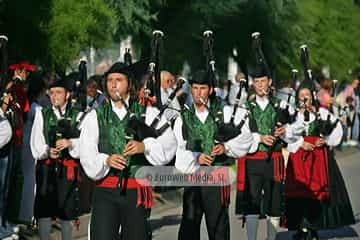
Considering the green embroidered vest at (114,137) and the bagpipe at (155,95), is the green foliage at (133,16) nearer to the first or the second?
the bagpipe at (155,95)

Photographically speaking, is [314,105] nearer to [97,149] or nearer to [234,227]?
[234,227]

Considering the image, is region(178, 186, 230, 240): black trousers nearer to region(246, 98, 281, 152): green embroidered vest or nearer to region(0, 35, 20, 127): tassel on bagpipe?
region(246, 98, 281, 152): green embroidered vest

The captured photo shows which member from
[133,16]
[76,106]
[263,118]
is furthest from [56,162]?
[133,16]

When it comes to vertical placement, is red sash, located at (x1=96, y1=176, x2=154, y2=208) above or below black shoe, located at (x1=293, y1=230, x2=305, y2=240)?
above

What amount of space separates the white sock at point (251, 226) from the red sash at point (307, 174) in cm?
100

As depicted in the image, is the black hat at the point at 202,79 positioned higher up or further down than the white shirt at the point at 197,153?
higher up

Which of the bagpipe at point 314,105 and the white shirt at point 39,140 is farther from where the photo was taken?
the bagpipe at point 314,105

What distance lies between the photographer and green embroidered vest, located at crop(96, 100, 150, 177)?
8027 mm

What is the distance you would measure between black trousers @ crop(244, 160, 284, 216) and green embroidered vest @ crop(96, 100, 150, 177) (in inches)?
124

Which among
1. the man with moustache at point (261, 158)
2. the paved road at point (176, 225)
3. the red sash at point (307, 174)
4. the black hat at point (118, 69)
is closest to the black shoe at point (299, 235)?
the paved road at point (176, 225)

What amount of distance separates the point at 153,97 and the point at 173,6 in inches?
328

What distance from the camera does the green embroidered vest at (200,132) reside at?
9227mm

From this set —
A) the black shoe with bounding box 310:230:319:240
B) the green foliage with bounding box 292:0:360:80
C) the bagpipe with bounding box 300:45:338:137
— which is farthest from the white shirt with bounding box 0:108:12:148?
the green foliage with bounding box 292:0:360:80

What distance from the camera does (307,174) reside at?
11938 mm
